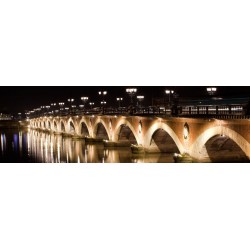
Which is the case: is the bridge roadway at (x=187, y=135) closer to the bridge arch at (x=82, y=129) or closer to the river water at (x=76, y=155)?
the river water at (x=76, y=155)

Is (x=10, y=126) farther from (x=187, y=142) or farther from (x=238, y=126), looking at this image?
(x=238, y=126)

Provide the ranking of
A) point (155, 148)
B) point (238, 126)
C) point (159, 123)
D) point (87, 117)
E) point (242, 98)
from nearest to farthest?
point (238, 126), point (159, 123), point (155, 148), point (242, 98), point (87, 117)

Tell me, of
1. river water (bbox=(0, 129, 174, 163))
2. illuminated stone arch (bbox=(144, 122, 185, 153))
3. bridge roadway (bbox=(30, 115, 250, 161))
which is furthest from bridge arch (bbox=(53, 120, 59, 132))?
illuminated stone arch (bbox=(144, 122, 185, 153))

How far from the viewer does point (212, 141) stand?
2212 centimetres

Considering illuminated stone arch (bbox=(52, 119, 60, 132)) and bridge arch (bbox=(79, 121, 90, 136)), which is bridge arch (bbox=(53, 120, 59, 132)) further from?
bridge arch (bbox=(79, 121, 90, 136))

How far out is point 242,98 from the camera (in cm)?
3212

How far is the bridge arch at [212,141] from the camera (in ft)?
56.4

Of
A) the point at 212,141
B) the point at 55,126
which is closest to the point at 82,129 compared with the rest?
the point at 55,126

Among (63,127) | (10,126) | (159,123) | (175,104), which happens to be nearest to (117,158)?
(159,123)

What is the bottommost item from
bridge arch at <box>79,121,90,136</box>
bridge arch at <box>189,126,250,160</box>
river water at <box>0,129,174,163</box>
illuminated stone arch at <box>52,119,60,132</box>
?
river water at <box>0,129,174,163</box>

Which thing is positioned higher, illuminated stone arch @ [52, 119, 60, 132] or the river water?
illuminated stone arch @ [52, 119, 60, 132]

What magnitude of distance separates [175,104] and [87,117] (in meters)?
19.5

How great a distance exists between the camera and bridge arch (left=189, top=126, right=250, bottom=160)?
1719cm

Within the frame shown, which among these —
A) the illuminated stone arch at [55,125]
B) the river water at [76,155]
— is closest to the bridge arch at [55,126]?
the illuminated stone arch at [55,125]
